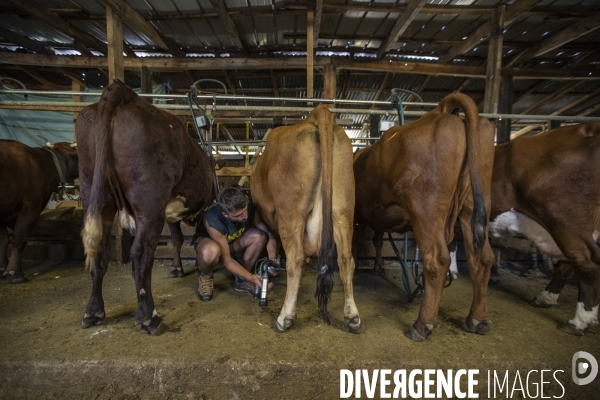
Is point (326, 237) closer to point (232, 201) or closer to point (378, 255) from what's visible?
point (232, 201)

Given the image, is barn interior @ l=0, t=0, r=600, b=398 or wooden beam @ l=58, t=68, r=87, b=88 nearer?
barn interior @ l=0, t=0, r=600, b=398

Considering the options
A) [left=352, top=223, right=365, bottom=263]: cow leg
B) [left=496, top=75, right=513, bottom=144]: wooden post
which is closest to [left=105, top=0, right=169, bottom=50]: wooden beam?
[left=352, top=223, right=365, bottom=263]: cow leg

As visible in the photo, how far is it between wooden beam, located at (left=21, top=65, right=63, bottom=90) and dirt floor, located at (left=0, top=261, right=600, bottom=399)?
6306 mm

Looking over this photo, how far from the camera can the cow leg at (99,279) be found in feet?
8.63

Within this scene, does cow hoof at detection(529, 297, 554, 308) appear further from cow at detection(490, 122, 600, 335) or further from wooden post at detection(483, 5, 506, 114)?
wooden post at detection(483, 5, 506, 114)

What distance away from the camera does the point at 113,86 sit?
8.11 feet

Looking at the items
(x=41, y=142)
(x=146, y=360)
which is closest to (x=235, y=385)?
(x=146, y=360)

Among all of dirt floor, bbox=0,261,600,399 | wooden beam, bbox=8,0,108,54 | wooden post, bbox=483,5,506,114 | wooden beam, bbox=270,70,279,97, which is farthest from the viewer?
wooden beam, bbox=270,70,279,97

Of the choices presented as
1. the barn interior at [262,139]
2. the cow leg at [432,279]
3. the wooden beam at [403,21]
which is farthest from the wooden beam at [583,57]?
the cow leg at [432,279]

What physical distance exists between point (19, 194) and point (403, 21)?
20.0 ft

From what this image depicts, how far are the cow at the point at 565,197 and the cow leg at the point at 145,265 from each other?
3588mm

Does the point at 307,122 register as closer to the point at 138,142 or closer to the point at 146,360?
the point at 138,142

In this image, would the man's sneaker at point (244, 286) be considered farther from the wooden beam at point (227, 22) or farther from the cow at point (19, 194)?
the wooden beam at point (227, 22)

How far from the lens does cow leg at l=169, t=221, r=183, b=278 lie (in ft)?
13.4
